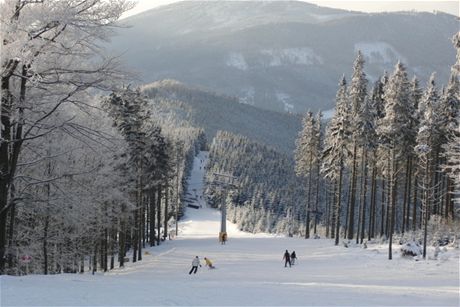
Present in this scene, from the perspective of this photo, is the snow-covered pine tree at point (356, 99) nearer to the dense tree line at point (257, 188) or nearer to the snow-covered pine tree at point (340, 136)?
the snow-covered pine tree at point (340, 136)

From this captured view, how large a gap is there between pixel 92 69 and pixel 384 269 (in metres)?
21.4

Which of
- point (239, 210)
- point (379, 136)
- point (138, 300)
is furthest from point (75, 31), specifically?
point (239, 210)

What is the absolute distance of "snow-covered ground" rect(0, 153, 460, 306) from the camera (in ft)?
47.7

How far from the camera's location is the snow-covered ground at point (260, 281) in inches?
573

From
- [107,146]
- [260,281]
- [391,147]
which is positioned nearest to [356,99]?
[391,147]

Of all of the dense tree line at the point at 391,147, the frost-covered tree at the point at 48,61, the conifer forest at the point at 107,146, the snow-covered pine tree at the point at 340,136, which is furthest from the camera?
→ the snow-covered pine tree at the point at 340,136

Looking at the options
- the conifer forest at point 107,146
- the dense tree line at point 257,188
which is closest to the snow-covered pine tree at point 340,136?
the conifer forest at point 107,146

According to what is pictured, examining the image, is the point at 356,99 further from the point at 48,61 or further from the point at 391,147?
the point at 48,61

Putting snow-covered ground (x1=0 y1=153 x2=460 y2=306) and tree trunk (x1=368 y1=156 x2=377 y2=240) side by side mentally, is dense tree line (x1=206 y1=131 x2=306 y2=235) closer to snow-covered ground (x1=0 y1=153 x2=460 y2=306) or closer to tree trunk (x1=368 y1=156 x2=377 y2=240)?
tree trunk (x1=368 y1=156 x2=377 y2=240)

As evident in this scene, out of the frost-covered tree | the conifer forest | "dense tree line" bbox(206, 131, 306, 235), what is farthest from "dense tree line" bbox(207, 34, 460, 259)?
"dense tree line" bbox(206, 131, 306, 235)

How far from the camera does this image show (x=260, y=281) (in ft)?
84.3

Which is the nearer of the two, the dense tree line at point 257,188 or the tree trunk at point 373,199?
the tree trunk at point 373,199

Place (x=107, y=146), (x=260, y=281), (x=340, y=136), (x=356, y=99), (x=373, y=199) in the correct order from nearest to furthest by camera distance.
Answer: (x=107, y=146)
(x=260, y=281)
(x=356, y=99)
(x=340, y=136)
(x=373, y=199)

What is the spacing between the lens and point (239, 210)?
109 metres
